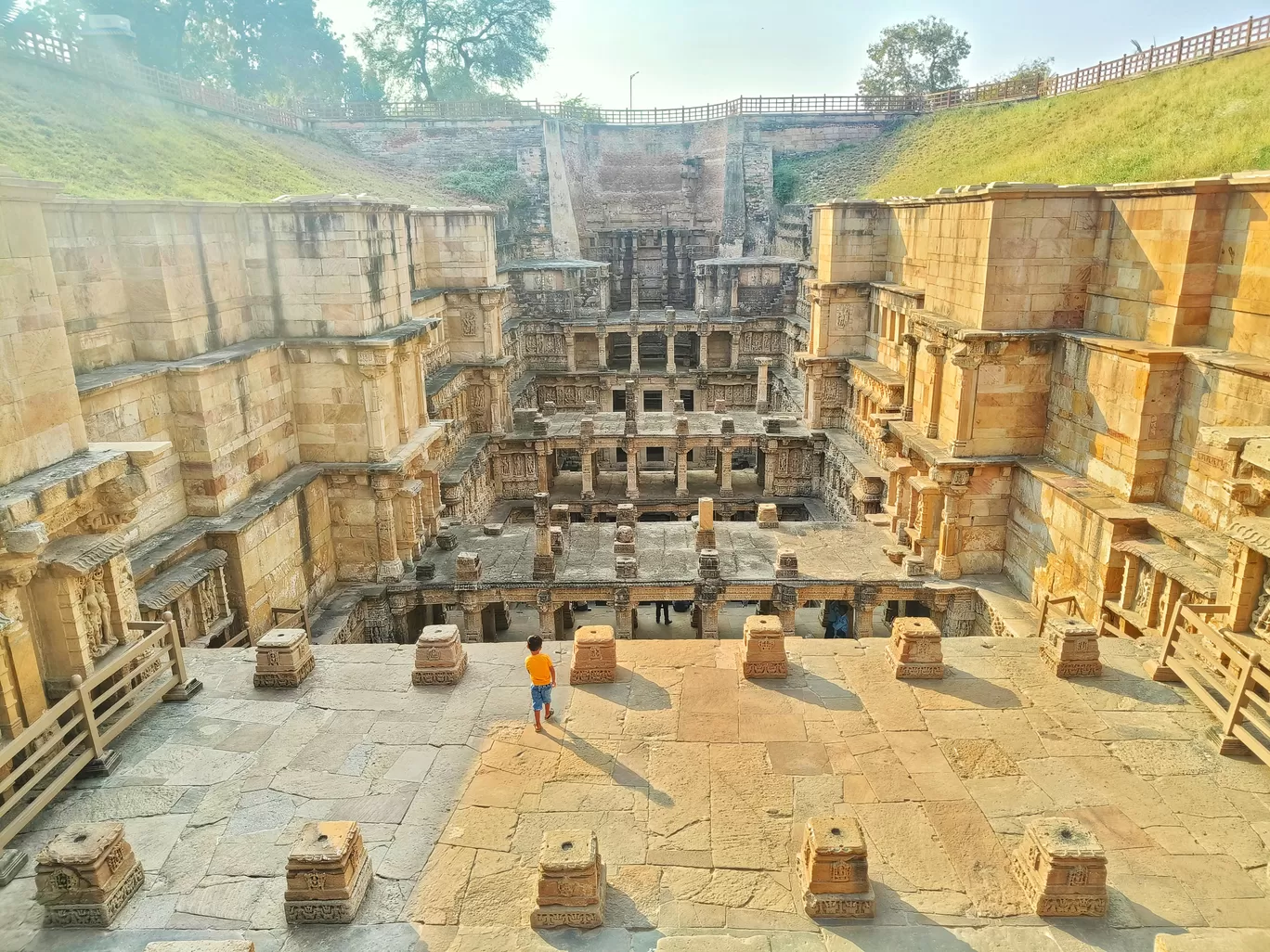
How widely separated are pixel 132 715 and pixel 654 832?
5.93 meters

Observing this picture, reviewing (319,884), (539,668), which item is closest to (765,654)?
(539,668)

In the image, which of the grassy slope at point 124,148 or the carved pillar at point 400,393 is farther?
the grassy slope at point 124,148

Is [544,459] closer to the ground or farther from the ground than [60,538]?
closer to the ground

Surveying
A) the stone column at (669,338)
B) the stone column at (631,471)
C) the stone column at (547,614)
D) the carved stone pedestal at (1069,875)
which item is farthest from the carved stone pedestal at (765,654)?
the stone column at (669,338)

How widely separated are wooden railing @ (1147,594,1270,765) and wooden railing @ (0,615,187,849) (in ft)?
37.6

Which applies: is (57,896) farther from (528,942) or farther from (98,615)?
(528,942)

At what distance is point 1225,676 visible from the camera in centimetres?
879

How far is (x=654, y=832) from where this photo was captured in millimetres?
7746

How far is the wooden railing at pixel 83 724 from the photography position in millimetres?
7405

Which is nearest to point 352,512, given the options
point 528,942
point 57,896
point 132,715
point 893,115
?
point 132,715

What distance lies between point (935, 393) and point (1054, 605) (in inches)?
190

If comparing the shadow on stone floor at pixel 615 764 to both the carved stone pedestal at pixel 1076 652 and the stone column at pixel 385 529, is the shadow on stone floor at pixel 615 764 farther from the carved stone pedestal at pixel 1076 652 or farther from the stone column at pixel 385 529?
the stone column at pixel 385 529

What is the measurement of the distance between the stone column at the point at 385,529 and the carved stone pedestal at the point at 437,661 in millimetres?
5984

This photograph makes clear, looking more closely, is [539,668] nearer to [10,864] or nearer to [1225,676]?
[10,864]
